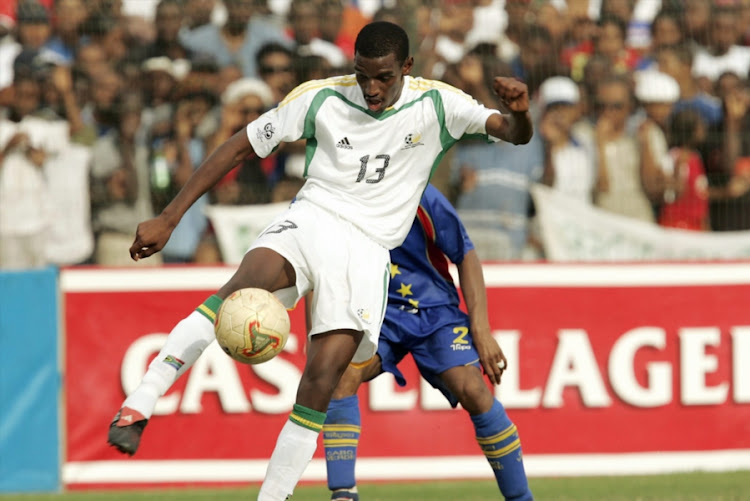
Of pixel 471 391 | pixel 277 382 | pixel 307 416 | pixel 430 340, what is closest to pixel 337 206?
pixel 307 416

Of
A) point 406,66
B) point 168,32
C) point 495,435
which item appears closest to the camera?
point 406,66

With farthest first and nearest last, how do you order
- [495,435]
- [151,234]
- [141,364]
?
[141,364]
[495,435]
[151,234]

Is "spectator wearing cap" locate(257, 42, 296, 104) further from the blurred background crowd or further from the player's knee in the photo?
the player's knee

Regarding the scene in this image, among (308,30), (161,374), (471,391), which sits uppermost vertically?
(308,30)

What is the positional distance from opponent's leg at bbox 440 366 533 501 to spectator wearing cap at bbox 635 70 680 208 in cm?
381

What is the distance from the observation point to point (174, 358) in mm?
5840

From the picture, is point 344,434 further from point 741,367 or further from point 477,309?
point 741,367

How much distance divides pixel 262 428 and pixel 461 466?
1.51 meters

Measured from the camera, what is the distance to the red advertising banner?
30.7ft

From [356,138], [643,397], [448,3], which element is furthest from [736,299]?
[356,138]

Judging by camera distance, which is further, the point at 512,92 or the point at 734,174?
the point at 734,174

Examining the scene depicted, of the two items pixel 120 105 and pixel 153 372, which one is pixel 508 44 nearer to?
pixel 120 105

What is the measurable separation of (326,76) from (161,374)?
4.74m

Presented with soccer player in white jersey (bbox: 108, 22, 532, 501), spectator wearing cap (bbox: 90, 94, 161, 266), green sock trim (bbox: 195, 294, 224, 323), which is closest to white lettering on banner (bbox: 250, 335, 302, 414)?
spectator wearing cap (bbox: 90, 94, 161, 266)
